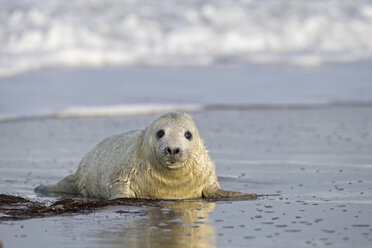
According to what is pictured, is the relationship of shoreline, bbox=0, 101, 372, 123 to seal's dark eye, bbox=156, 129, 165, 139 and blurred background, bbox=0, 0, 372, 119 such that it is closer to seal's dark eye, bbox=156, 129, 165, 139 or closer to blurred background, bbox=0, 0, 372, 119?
blurred background, bbox=0, 0, 372, 119

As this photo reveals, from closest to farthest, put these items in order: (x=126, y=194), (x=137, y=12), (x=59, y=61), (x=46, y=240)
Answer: (x=46, y=240) → (x=126, y=194) → (x=59, y=61) → (x=137, y=12)

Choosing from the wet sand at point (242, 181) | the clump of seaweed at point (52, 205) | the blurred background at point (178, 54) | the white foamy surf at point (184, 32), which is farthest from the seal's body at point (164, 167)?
the white foamy surf at point (184, 32)

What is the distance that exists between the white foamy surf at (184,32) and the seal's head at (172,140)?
41.2 ft

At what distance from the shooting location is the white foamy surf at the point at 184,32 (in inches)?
806

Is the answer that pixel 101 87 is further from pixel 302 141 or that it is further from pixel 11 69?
pixel 302 141

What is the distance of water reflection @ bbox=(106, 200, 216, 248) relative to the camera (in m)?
4.93

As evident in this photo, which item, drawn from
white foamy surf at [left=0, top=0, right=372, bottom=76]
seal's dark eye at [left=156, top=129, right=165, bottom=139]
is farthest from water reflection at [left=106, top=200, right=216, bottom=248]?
white foamy surf at [left=0, top=0, right=372, bottom=76]

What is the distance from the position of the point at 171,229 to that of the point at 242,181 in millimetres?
2585

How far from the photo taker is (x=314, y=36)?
23234mm

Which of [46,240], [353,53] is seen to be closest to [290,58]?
[353,53]

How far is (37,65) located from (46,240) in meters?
13.9

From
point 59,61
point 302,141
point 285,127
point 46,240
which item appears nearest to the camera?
point 46,240

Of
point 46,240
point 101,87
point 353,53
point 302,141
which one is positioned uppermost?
point 353,53

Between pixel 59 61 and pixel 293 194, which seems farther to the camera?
pixel 59 61
